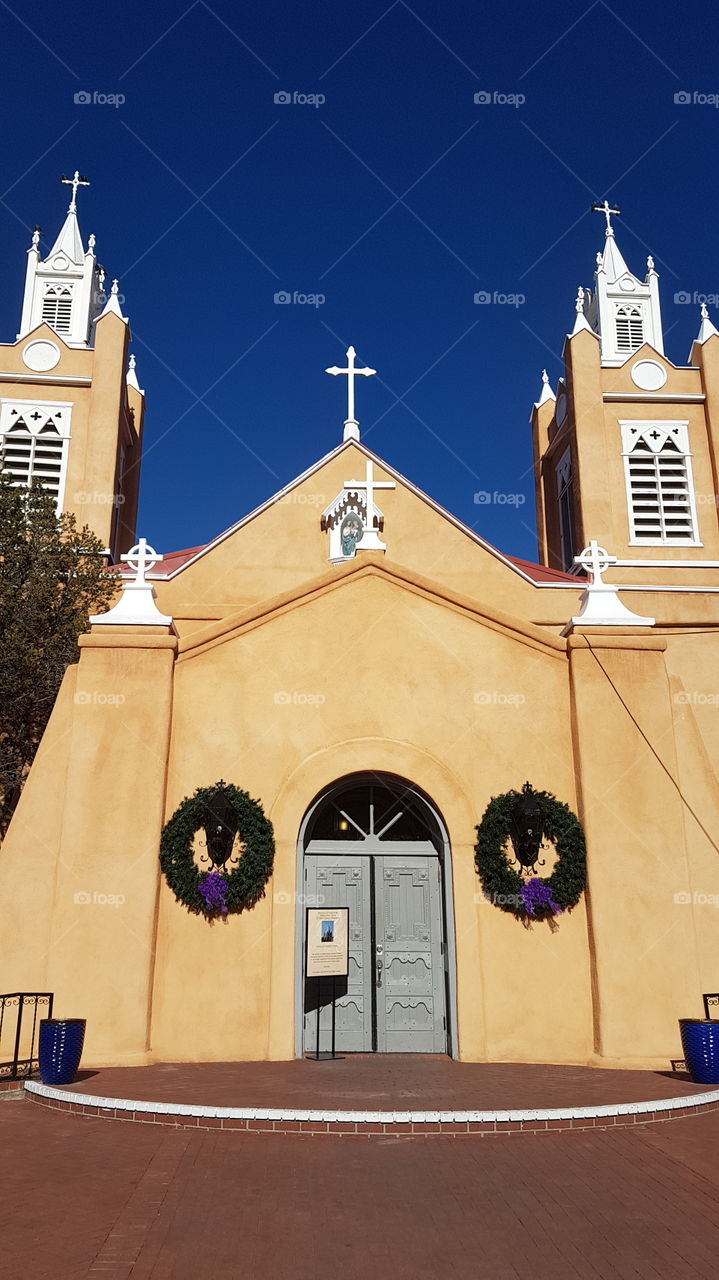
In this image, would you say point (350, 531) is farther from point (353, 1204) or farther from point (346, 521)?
point (353, 1204)

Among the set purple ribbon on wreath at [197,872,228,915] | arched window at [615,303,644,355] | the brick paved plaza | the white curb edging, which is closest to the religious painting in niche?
purple ribbon on wreath at [197,872,228,915]

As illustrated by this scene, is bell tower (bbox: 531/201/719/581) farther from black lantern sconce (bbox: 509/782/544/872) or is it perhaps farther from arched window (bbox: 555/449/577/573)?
black lantern sconce (bbox: 509/782/544/872)

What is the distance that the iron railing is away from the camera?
1119cm

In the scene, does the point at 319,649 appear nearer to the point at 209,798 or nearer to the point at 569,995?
the point at 209,798

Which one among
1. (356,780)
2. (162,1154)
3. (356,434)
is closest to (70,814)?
(356,780)

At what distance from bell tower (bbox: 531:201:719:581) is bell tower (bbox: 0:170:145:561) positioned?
1234 centimetres

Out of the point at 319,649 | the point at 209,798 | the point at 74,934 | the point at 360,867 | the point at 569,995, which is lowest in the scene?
the point at 569,995

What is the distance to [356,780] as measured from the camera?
41.7 ft

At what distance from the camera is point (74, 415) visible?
25703mm

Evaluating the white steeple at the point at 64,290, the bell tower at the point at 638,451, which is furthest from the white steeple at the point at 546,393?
the white steeple at the point at 64,290

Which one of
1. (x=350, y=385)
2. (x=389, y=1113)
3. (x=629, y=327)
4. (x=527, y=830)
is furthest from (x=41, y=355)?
(x=389, y=1113)

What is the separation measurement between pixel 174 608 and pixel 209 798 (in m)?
8.33

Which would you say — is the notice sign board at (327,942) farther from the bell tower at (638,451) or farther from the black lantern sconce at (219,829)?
the bell tower at (638,451)

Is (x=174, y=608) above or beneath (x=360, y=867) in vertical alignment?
above
